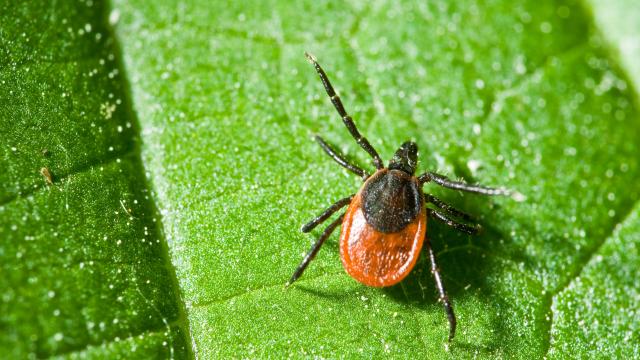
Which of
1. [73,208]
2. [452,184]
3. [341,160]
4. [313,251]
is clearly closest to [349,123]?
[341,160]

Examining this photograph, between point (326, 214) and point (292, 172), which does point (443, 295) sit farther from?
point (292, 172)

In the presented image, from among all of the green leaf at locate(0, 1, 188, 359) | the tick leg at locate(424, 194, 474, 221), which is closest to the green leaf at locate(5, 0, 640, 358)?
the green leaf at locate(0, 1, 188, 359)

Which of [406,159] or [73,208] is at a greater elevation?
[406,159]

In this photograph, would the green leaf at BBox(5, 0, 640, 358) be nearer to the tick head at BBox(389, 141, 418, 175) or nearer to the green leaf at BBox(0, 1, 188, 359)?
the green leaf at BBox(0, 1, 188, 359)

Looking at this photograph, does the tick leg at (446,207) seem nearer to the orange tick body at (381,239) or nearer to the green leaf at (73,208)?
the orange tick body at (381,239)

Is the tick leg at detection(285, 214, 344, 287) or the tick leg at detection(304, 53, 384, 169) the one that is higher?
the tick leg at detection(304, 53, 384, 169)
